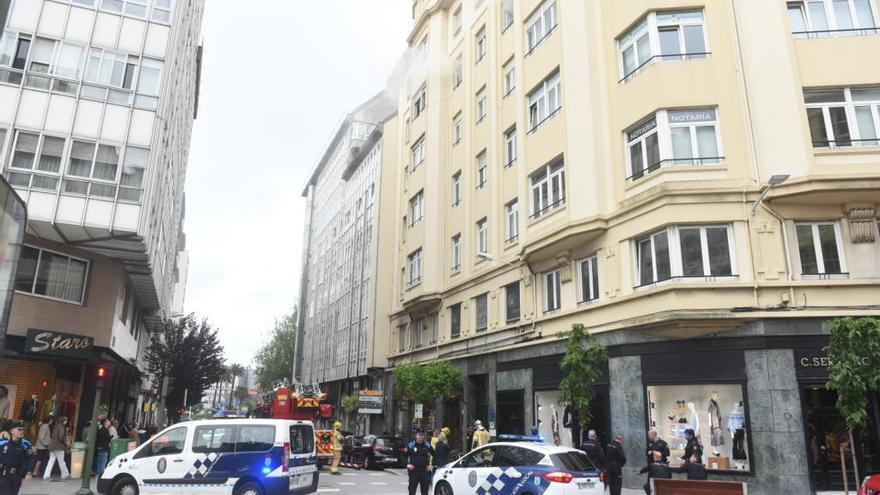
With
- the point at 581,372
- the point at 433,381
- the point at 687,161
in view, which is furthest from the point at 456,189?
the point at 581,372

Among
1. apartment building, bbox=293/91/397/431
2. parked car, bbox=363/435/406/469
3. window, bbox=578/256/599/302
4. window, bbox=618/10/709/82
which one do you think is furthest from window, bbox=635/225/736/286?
apartment building, bbox=293/91/397/431

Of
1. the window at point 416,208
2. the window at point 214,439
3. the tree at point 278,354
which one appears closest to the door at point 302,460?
the window at point 214,439

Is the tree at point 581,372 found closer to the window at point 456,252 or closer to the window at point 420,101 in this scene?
the window at point 456,252

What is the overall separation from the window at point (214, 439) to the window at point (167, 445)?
33 cm

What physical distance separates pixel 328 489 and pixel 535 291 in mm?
10054

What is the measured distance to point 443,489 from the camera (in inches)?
520

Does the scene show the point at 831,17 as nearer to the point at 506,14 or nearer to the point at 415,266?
the point at 506,14

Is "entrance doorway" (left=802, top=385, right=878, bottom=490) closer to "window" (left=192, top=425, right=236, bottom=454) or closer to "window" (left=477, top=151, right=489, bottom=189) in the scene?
"window" (left=192, top=425, right=236, bottom=454)

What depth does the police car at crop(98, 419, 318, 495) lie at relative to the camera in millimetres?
12383

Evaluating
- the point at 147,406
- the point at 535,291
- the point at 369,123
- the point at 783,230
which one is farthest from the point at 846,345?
the point at 369,123

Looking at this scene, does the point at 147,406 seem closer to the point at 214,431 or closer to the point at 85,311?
the point at 85,311

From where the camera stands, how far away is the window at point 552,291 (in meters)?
21.5

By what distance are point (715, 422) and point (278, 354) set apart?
76279mm

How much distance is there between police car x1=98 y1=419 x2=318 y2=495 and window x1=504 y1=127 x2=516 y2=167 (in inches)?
636
